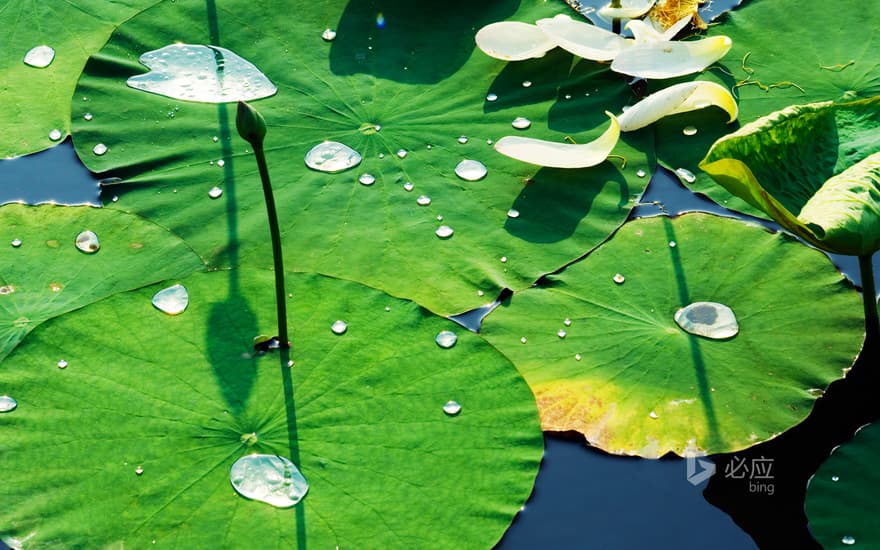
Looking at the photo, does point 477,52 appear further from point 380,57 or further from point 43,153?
point 43,153

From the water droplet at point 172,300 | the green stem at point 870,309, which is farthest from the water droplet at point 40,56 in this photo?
the green stem at point 870,309

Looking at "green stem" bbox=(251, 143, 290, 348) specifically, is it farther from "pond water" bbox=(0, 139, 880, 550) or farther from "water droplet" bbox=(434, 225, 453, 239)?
"pond water" bbox=(0, 139, 880, 550)

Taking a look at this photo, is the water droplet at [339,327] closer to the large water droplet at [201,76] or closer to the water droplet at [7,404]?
the water droplet at [7,404]

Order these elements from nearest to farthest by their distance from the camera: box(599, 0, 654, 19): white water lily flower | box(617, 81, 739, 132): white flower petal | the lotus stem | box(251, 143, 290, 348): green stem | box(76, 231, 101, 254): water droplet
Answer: the lotus stem, box(251, 143, 290, 348): green stem, box(76, 231, 101, 254): water droplet, box(617, 81, 739, 132): white flower petal, box(599, 0, 654, 19): white water lily flower

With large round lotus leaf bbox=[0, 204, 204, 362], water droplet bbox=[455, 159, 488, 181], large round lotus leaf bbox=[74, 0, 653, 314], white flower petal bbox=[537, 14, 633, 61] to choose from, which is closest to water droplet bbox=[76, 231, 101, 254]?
large round lotus leaf bbox=[0, 204, 204, 362]

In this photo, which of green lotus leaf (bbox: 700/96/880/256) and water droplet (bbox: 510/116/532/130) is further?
water droplet (bbox: 510/116/532/130)

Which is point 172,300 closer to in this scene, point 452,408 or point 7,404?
point 7,404
